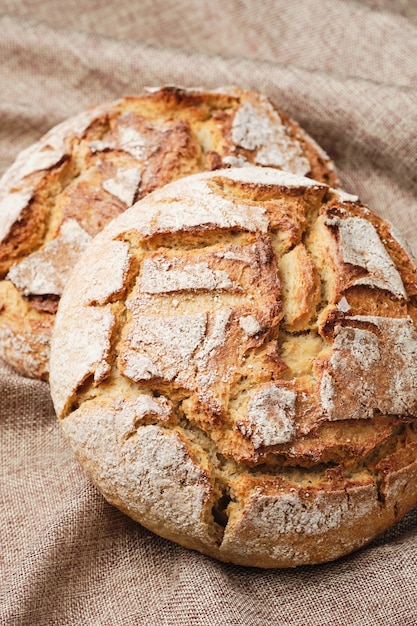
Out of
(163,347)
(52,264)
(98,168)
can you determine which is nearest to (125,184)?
(98,168)

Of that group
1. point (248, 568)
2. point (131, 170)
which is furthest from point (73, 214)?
point (248, 568)

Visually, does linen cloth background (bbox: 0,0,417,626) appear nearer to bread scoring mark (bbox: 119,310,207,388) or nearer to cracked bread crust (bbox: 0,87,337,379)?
cracked bread crust (bbox: 0,87,337,379)

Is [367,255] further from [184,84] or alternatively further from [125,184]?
[184,84]

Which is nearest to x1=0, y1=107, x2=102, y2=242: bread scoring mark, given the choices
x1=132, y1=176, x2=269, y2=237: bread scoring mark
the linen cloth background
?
the linen cloth background

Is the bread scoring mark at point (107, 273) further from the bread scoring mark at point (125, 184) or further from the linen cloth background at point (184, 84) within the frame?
the linen cloth background at point (184, 84)

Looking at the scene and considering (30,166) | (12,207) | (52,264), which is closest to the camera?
(52,264)

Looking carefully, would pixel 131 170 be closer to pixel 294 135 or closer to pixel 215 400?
pixel 294 135

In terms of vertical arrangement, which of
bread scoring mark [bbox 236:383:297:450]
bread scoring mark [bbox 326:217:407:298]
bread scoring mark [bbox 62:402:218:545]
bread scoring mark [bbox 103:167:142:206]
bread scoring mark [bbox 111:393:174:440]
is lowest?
bread scoring mark [bbox 62:402:218:545]
